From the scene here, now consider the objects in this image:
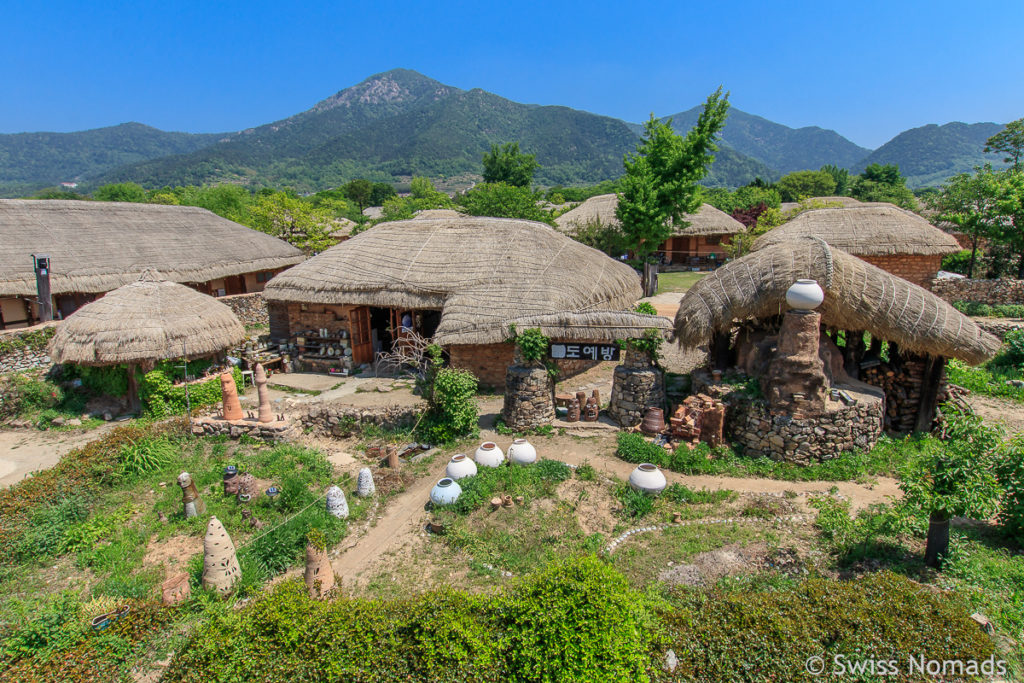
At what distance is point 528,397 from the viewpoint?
38.3 ft

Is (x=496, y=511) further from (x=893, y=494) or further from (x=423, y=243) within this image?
(x=423, y=243)

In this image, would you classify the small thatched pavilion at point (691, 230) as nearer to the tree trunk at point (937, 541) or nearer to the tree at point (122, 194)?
the tree trunk at point (937, 541)

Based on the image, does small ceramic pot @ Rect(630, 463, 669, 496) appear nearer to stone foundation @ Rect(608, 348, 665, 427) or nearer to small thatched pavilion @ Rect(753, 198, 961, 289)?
stone foundation @ Rect(608, 348, 665, 427)

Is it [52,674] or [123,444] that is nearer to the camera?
[52,674]

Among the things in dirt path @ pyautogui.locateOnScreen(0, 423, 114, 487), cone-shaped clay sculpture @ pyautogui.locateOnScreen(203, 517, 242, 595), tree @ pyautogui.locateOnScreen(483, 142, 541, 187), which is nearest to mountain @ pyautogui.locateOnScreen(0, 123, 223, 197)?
tree @ pyautogui.locateOnScreen(483, 142, 541, 187)

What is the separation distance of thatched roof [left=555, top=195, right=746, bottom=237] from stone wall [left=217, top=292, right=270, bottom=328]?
53.6 feet

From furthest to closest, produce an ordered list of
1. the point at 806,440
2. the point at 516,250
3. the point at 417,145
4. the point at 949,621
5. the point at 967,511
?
the point at 417,145 → the point at 516,250 → the point at 806,440 → the point at 967,511 → the point at 949,621

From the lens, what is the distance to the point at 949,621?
529cm

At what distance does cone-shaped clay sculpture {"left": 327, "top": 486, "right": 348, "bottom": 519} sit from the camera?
30.0 ft

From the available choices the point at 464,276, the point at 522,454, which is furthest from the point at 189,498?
the point at 464,276

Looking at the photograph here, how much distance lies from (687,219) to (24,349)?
102 ft

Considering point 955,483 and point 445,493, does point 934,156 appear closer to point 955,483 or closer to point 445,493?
point 955,483

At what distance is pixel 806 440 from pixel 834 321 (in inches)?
106

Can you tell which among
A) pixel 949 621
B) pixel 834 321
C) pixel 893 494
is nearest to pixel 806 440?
pixel 893 494
